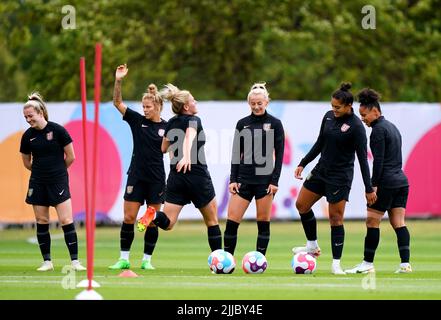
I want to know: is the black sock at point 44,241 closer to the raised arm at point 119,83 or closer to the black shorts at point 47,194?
the black shorts at point 47,194

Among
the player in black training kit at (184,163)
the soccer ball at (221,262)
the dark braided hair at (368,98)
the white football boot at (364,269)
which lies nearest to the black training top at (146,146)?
the player in black training kit at (184,163)

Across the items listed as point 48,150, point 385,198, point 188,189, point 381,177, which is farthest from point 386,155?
point 48,150

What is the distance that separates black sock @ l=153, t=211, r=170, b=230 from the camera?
14789 mm

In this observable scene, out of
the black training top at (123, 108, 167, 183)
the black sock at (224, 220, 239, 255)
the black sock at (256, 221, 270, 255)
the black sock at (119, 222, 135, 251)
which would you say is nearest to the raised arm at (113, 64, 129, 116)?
the black training top at (123, 108, 167, 183)

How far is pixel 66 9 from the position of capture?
120 ft

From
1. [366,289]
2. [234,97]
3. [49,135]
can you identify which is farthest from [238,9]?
[366,289]

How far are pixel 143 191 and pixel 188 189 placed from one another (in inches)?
36.4

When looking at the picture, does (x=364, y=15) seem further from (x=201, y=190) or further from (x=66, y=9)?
(x=201, y=190)

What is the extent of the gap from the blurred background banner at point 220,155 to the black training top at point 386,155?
1228 centimetres

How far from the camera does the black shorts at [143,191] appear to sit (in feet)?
51.9

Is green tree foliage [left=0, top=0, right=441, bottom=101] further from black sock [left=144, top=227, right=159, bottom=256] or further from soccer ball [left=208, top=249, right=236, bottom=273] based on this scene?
soccer ball [left=208, top=249, right=236, bottom=273]

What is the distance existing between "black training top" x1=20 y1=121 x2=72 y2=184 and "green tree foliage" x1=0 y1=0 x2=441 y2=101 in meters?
21.3

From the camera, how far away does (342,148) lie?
15.1 meters
